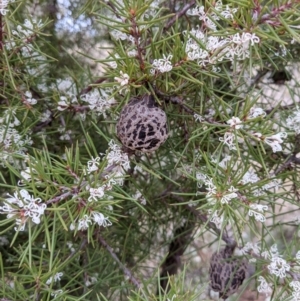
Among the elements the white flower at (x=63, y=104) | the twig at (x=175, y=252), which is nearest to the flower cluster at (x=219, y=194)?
the white flower at (x=63, y=104)

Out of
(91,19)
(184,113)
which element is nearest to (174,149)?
(184,113)

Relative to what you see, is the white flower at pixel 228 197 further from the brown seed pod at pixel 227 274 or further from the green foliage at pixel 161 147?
the brown seed pod at pixel 227 274

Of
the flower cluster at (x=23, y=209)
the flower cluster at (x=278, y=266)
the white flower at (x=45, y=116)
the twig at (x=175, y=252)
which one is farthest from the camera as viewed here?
the twig at (x=175, y=252)

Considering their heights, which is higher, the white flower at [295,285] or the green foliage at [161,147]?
the green foliage at [161,147]

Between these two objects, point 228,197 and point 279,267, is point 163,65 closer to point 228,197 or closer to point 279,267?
point 228,197

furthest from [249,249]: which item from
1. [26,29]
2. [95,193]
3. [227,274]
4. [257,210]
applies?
[26,29]

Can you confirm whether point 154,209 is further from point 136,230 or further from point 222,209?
point 222,209

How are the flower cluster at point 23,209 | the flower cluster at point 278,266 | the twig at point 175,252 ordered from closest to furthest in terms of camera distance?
the flower cluster at point 23,209, the flower cluster at point 278,266, the twig at point 175,252
